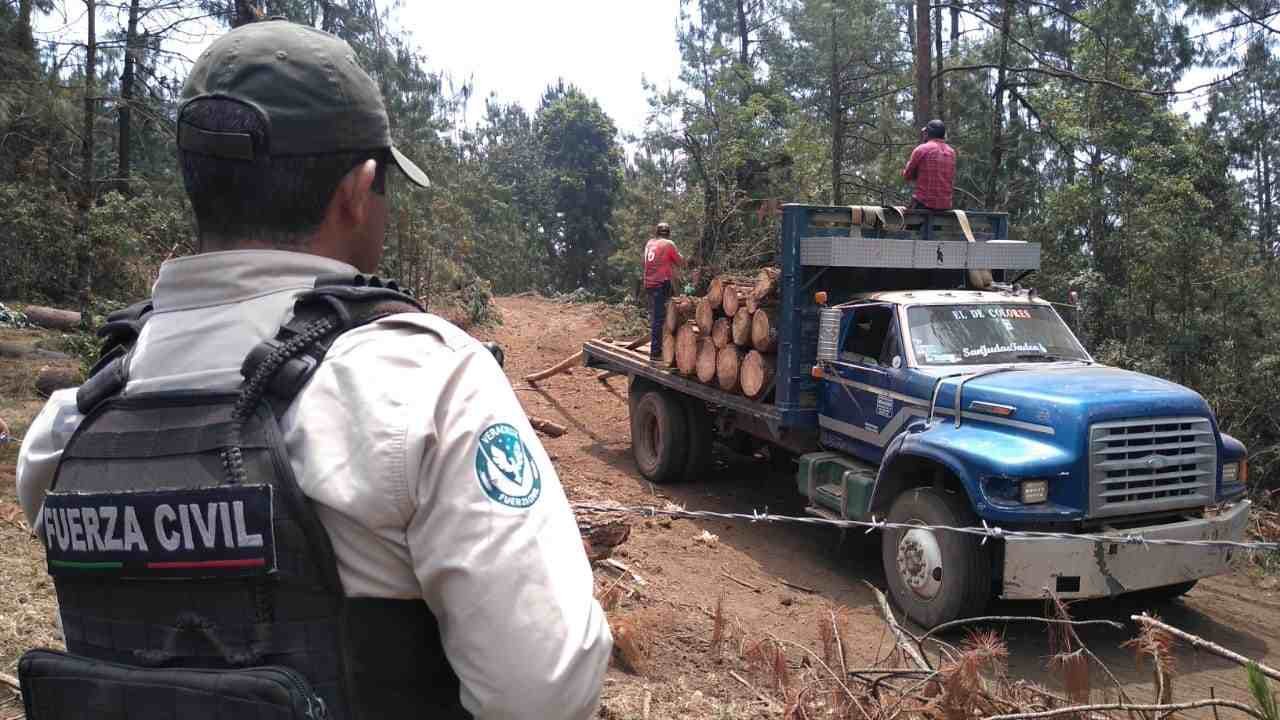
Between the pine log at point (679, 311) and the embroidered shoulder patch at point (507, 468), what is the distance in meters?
8.36

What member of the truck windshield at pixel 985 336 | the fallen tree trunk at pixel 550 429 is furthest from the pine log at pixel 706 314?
the fallen tree trunk at pixel 550 429

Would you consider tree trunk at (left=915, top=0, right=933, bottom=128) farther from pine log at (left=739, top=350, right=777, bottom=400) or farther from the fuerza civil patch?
the fuerza civil patch

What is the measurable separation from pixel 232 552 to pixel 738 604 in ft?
18.4

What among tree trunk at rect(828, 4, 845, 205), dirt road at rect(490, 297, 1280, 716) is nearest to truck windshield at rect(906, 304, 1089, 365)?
dirt road at rect(490, 297, 1280, 716)

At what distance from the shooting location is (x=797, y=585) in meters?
6.98

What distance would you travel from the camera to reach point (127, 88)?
1997cm

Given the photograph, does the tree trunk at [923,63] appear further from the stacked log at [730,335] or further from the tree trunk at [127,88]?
the tree trunk at [127,88]

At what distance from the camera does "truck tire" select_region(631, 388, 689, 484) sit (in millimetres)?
9703

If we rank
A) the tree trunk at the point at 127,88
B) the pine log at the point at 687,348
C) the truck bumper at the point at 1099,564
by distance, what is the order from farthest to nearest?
the tree trunk at the point at 127,88 → the pine log at the point at 687,348 → the truck bumper at the point at 1099,564

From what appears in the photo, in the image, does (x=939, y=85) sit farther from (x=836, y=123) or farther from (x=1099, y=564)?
(x=1099, y=564)

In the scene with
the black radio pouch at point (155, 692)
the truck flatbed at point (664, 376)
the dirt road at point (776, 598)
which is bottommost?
the dirt road at point (776, 598)

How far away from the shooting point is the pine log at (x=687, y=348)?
30.1 ft

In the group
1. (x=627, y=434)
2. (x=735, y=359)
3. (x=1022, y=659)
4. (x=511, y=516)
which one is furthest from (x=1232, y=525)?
(x=627, y=434)

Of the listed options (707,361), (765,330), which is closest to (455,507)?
(765,330)
